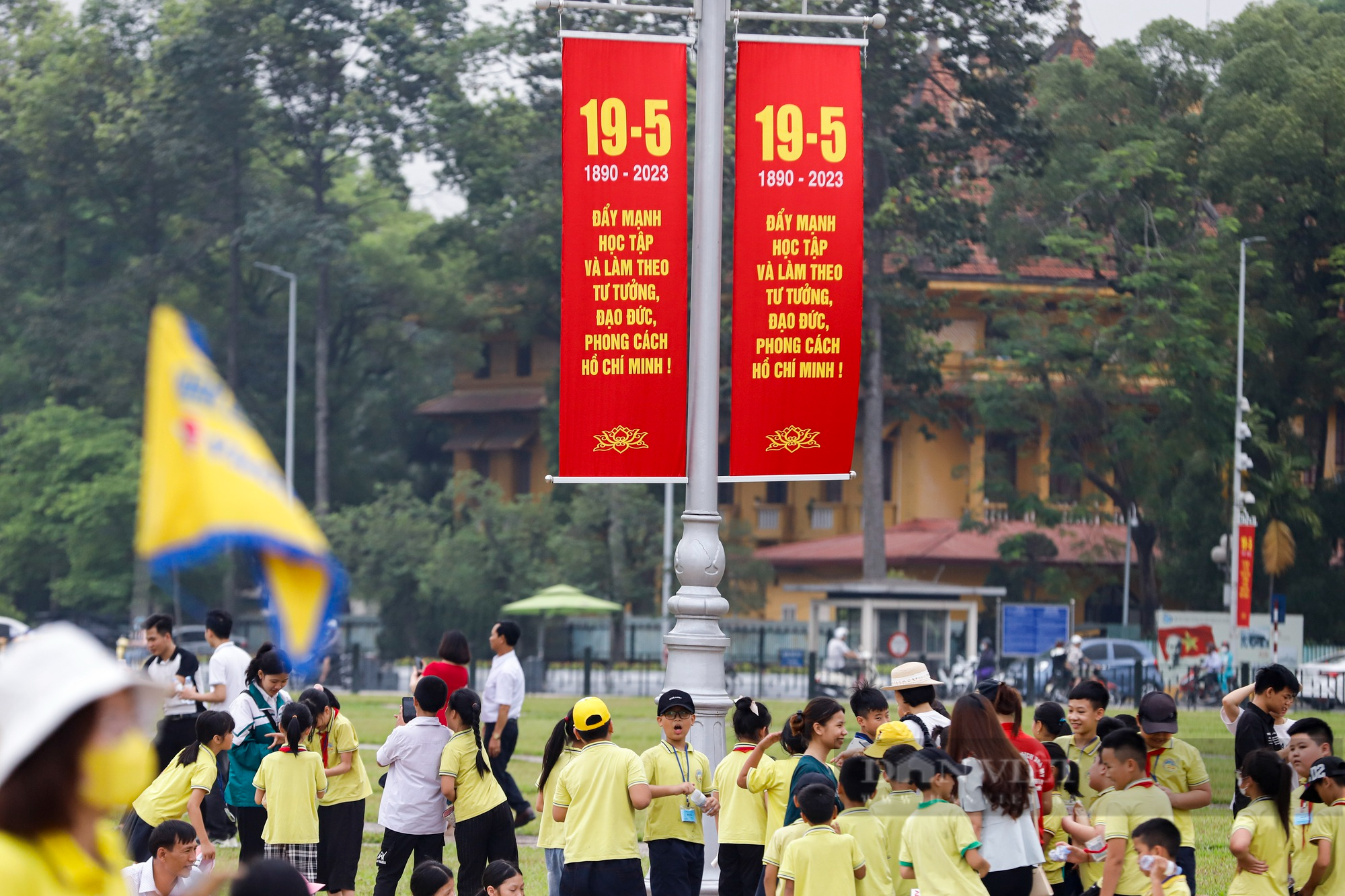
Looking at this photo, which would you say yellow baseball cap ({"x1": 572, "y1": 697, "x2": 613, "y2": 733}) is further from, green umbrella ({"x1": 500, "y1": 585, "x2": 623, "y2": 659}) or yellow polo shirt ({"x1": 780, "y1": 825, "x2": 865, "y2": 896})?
green umbrella ({"x1": 500, "y1": 585, "x2": 623, "y2": 659})

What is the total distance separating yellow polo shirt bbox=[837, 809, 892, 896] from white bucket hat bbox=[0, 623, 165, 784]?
4862 mm

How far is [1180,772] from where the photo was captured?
8.24 meters

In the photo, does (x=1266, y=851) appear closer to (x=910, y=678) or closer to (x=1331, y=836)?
(x=1331, y=836)

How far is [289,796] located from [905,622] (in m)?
26.3

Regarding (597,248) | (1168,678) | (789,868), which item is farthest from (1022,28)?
(789,868)

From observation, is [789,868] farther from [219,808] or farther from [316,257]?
[316,257]

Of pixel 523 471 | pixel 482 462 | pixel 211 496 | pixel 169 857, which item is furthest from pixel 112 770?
pixel 482 462

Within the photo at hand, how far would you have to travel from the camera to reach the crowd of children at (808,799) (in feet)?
23.0

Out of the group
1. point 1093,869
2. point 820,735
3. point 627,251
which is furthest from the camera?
point 627,251

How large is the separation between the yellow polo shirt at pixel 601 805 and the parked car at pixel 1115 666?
81.0ft

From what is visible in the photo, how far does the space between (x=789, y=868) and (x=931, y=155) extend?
41956mm

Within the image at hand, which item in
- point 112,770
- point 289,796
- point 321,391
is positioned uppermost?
point 321,391

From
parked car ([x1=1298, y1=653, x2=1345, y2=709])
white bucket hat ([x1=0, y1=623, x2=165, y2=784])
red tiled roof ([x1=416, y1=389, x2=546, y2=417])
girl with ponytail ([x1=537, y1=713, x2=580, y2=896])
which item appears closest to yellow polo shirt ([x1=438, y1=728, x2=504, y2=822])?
girl with ponytail ([x1=537, y1=713, x2=580, y2=896])

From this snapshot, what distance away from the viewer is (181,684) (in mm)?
11609
